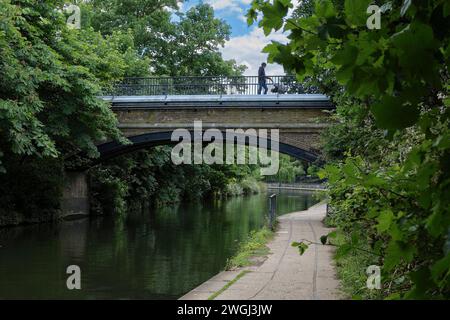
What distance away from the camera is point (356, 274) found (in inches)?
229

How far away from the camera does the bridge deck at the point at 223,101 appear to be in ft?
59.0

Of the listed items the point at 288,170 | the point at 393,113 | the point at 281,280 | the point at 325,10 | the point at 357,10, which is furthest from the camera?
the point at 288,170

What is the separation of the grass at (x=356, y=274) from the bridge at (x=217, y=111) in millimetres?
10591

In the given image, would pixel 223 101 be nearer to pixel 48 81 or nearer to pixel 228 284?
pixel 48 81

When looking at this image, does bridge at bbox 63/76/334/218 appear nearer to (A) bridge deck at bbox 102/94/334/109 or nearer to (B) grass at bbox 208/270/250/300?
(A) bridge deck at bbox 102/94/334/109

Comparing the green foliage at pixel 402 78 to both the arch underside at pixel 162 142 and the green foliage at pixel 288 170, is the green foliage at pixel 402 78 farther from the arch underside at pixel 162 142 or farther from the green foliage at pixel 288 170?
the green foliage at pixel 288 170

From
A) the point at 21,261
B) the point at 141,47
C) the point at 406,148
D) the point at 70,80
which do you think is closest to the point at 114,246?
the point at 21,261

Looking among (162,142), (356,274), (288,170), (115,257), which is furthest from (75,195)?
(288,170)

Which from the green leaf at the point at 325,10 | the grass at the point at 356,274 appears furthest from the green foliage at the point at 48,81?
the green leaf at the point at 325,10

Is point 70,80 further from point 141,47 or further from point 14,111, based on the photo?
point 141,47

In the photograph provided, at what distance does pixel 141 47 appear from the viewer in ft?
108

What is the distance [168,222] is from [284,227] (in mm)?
7788

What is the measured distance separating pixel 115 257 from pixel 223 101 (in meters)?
8.86

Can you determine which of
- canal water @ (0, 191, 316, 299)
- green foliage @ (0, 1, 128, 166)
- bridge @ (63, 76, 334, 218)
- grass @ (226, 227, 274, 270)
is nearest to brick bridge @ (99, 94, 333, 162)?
bridge @ (63, 76, 334, 218)
